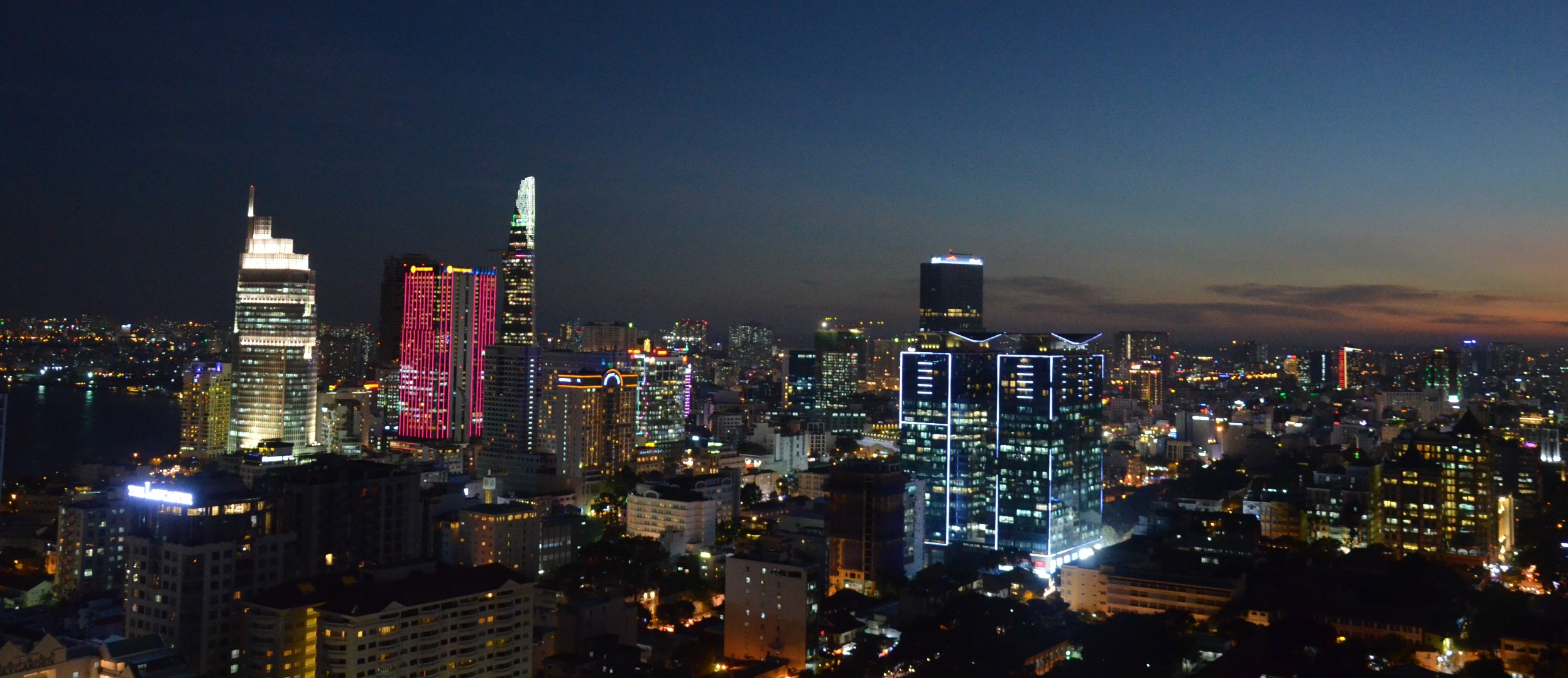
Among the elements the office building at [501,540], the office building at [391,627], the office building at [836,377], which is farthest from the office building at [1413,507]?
the office building at [836,377]

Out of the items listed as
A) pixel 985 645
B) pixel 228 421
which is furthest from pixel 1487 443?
pixel 228 421

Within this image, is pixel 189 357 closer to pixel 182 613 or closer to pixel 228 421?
pixel 228 421

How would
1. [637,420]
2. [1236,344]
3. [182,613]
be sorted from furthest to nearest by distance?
[1236,344] → [637,420] → [182,613]

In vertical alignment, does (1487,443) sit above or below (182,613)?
above

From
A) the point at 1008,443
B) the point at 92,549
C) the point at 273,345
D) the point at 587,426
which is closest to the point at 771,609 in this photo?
the point at 1008,443

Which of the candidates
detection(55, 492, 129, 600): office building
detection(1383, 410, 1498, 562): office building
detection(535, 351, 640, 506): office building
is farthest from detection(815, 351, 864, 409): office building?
detection(55, 492, 129, 600): office building

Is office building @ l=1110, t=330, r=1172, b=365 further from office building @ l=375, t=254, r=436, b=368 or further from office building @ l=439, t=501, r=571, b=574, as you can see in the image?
office building @ l=439, t=501, r=571, b=574

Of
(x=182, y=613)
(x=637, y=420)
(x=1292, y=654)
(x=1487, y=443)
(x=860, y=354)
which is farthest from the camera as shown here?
(x=860, y=354)
